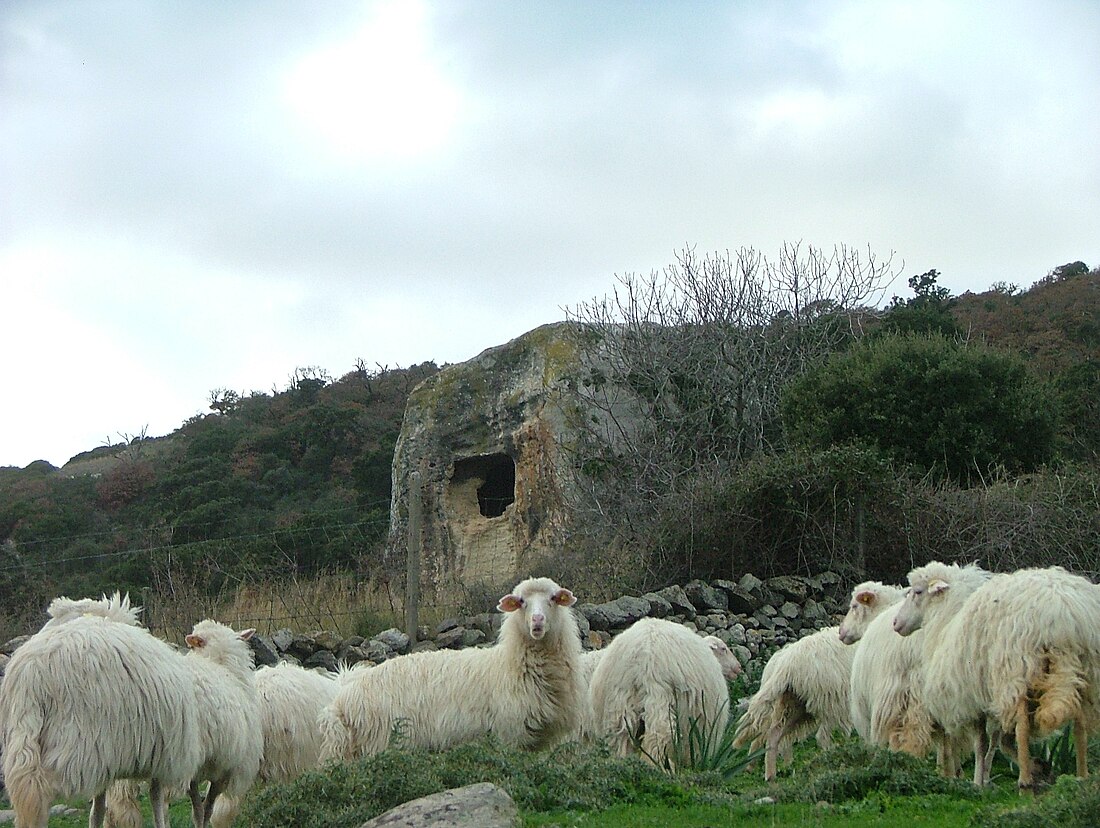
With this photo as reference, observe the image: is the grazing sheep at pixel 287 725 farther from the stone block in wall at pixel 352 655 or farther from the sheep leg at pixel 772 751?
the sheep leg at pixel 772 751

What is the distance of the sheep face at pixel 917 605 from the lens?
8.48 m

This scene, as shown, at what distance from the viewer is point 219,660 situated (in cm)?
911

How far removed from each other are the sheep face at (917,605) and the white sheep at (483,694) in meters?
2.72

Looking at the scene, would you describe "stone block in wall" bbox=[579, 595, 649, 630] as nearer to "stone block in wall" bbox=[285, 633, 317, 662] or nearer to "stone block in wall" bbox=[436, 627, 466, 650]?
"stone block in wall" bbox=[436, 627, 466, 650]

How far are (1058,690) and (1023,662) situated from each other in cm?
27

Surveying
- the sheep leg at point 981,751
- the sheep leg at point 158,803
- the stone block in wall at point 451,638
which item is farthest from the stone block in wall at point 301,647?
the sheep leg at point 981,751

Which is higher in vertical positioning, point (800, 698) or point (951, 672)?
point (951, 672)

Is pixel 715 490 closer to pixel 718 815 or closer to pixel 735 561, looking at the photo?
pixel 735 561

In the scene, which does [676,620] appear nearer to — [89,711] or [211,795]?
[211,795]

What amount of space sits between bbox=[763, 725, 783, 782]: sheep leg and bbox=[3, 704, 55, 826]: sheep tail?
5.51 meters

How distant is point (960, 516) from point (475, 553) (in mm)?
11262

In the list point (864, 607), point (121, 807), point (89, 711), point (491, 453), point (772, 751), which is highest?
point (491, 453)

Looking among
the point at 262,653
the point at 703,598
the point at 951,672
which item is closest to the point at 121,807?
the point at 262,653

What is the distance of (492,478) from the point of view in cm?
2750
